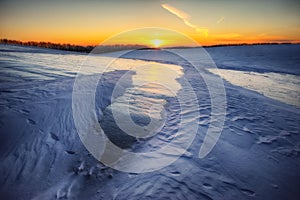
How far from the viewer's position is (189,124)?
159 inches

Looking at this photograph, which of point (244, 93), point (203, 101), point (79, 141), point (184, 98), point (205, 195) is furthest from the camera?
point (244, 93)

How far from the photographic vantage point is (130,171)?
2.66 meters

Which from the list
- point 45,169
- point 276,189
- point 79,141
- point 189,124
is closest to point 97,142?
point 79,141

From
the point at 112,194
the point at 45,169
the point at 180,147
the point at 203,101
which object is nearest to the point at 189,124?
the point at 180,147

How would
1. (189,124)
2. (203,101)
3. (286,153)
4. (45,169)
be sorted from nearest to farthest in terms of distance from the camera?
(45,169) → (286,153) → (189,124) → (203,101)

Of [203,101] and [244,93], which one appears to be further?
[244,93]

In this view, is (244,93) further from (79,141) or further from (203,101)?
(79,141)

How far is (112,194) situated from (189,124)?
7.82ft

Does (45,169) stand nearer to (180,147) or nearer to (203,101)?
(180,147)

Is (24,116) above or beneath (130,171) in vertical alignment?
above

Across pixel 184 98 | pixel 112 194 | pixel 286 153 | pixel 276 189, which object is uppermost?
pixel 184 98

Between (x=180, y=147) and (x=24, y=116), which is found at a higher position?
(x=24, y=116)

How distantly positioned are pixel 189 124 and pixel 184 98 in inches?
79.1

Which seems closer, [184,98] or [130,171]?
[130,171]
